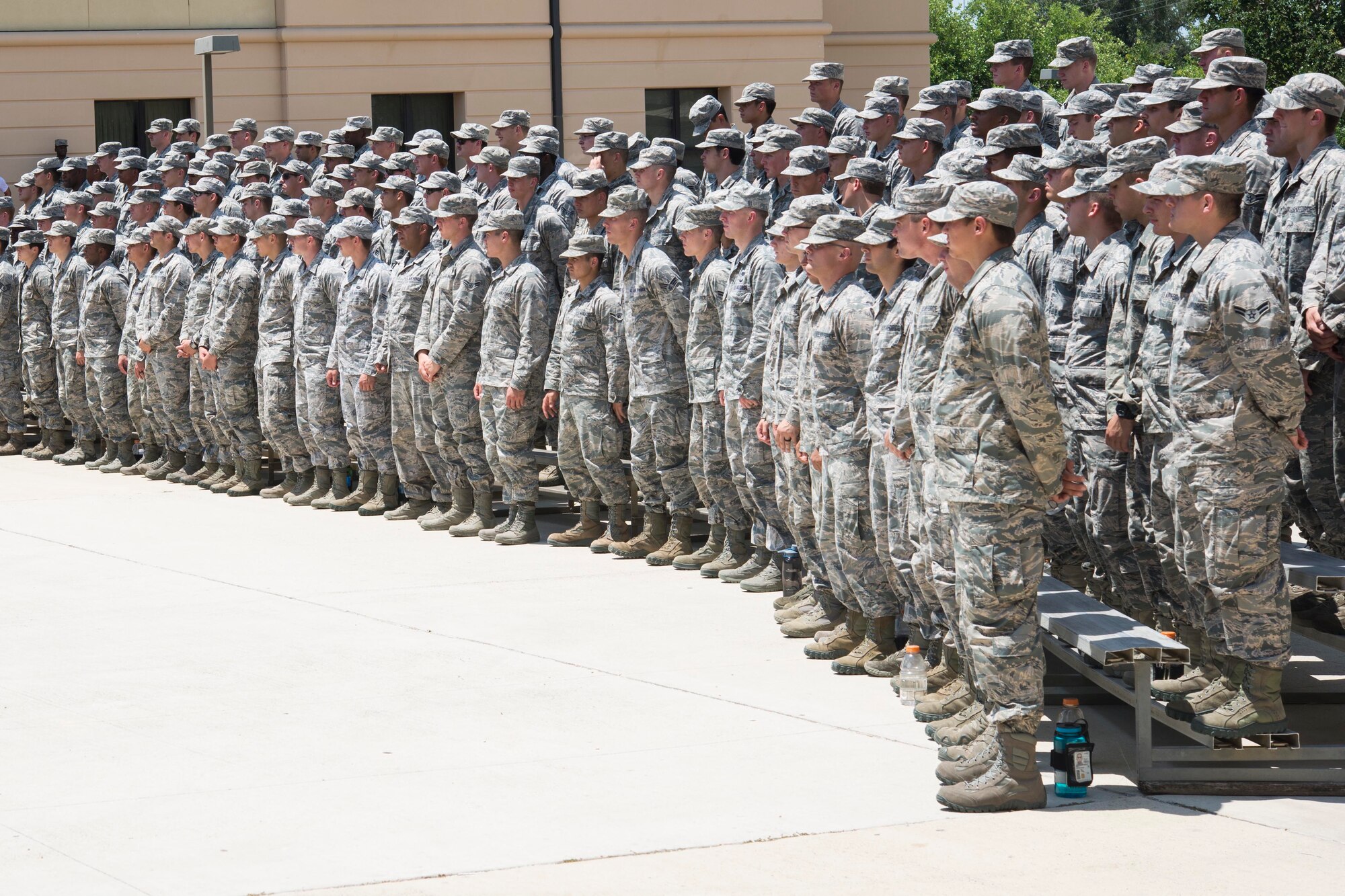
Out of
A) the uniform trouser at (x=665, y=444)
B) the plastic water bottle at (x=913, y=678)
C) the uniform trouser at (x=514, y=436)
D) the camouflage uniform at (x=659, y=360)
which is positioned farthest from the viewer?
the uniform trouser at (x=514, y=436)

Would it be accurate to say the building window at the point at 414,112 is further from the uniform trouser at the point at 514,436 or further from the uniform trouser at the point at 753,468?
the uniform trouser at the point at 753,468

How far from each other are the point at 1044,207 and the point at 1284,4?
2050 cm

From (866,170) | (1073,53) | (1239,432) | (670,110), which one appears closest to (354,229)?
(1073,53)

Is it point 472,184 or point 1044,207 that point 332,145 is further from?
point 1044,207

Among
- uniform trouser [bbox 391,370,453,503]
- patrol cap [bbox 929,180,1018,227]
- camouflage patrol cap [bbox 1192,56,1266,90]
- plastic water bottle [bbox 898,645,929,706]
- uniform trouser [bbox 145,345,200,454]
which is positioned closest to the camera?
patrol cap [bbox 929,180,1018,227]

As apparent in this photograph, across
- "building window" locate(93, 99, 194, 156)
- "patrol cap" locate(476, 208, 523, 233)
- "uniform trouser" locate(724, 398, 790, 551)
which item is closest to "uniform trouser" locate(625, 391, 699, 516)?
"uniform trouser" locate(724, 398, 790, 551)

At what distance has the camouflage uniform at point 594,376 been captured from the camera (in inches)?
463

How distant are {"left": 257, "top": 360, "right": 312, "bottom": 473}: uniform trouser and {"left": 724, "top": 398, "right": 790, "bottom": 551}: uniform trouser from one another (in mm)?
5120

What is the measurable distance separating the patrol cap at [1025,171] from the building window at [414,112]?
18.8m

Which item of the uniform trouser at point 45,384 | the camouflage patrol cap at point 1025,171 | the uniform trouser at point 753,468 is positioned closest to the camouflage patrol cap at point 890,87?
the uniform trouser at point 753,468

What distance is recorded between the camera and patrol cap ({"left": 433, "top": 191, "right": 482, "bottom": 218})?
41.8ft

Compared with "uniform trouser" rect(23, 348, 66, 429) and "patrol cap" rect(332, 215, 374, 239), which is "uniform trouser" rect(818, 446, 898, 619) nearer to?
"patrol cap" rect(332, 215, 374, 239)

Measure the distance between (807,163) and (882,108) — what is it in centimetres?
211

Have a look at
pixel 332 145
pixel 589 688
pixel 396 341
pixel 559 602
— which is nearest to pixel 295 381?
pixel 396 341
